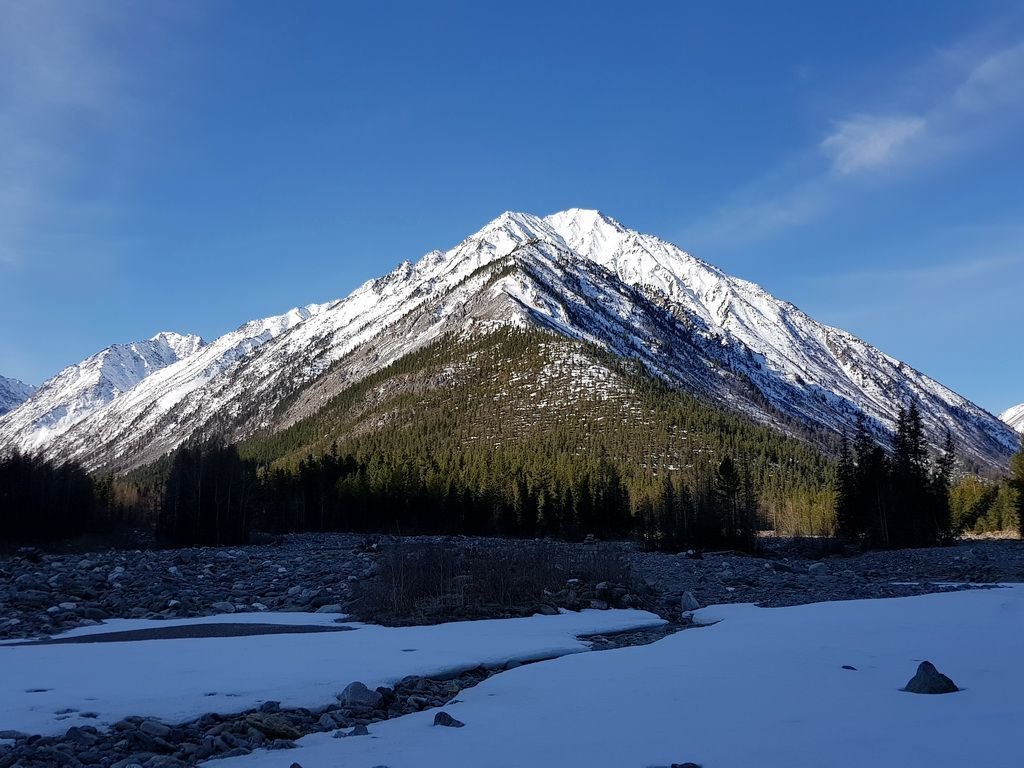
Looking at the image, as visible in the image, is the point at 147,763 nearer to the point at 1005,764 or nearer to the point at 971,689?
the point at 1005,764

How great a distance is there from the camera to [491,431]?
14788cm

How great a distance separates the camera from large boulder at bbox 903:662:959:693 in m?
8.18

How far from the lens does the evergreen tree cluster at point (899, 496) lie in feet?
176

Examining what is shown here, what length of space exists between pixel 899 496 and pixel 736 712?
179 ft

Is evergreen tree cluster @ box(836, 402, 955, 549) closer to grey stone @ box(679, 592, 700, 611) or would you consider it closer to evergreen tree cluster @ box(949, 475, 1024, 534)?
evergreen tree cluster @ box(949, 475, 1024, 534)

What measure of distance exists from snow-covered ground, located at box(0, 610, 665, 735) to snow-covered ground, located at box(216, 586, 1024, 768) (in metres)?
1.68

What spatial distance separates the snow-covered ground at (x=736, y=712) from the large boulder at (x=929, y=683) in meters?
0.19

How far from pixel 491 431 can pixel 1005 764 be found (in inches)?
5610

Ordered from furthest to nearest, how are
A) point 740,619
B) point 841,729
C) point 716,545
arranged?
1. point 716,545
2. point 740,619
3. point 841,729

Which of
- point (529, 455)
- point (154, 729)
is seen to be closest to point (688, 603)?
point (154, 729)

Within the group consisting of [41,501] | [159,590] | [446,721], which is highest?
[41,501]

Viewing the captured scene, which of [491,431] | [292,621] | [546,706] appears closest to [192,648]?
[292,621]

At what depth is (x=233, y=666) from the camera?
437 inches

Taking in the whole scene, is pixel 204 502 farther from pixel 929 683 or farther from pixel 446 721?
pixel 929 683
